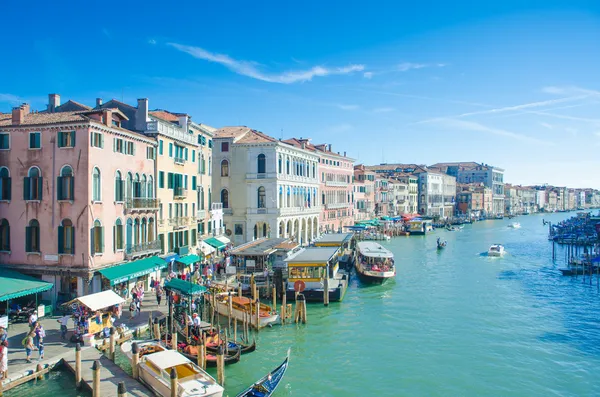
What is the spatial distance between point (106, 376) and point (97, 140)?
929 centimetres

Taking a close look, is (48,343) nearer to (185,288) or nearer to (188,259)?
(185,288)

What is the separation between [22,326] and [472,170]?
4906 inches

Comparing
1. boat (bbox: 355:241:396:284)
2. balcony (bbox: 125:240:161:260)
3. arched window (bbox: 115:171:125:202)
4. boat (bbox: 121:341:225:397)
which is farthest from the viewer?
boat (bbox: 355:241:396:284)

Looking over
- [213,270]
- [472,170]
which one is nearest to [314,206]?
[213,270]

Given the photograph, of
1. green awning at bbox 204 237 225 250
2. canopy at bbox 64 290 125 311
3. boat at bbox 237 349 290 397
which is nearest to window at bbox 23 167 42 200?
canopy at bbox 64 290 125 311

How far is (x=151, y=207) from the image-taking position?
885 inches

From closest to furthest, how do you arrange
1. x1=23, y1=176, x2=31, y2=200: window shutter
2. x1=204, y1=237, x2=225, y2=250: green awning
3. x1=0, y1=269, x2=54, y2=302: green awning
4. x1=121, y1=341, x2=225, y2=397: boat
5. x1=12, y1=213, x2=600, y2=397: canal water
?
x1=121, y1=341, x2=225, y2=397: boat, x1=12, y1=213, x2=600, y2=397: canal water, x1=0, y1=269, x2=54, y2=302: green awning, x1=23, y1=176, x2=31, y2=200: window shutter, x1=204, y1=237, x2=225, y2=250: green awning

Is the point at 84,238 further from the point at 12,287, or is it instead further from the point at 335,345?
the point at 335,345

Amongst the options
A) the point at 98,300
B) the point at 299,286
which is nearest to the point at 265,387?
the point at 98,300

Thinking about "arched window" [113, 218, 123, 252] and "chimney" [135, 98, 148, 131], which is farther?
"chimney" [135, 98, 148, 131]

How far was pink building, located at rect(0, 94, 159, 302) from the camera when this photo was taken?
60.3 ft

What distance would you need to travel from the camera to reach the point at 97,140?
62.0 feet

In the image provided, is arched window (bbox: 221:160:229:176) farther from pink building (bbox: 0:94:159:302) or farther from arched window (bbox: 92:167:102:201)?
arched window (bbox: 92:167:102:201)

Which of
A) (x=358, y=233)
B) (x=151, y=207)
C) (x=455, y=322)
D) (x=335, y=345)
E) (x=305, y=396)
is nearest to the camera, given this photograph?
(x=305, y=396)
